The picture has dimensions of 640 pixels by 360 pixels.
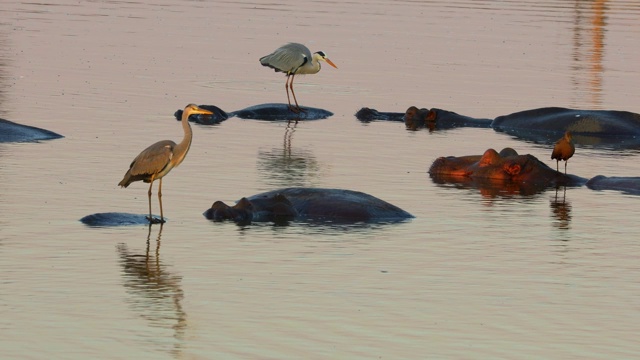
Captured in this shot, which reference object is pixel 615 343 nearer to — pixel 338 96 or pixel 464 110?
pixel 464 110

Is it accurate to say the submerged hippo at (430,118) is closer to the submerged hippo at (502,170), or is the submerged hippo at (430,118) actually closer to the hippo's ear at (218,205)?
the submerged hippo at (502,170)

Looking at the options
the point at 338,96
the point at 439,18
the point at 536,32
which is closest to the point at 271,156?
the point at 338,96

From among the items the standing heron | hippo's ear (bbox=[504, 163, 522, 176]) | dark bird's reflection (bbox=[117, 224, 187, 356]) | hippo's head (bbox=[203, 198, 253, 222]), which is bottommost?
dark bird's reflection (bbox=[117, 224, 187, 356])

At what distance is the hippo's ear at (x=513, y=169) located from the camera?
18359 mm

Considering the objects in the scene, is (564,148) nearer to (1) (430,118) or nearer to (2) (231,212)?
(2) (231,212)

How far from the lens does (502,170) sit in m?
18.5

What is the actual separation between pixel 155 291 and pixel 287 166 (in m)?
7.45

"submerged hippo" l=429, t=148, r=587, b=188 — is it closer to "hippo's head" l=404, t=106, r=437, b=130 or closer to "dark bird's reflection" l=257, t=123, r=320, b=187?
"dark bird's reflection" l=257, t=123, r=320, b=187

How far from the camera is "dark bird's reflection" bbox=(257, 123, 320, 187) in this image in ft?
58.4

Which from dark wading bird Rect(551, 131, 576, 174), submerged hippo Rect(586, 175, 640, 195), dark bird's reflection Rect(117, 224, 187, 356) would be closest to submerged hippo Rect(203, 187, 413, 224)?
dark bird's reflection Rect(117, 224, 187, 356)

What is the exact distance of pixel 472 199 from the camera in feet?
55.6

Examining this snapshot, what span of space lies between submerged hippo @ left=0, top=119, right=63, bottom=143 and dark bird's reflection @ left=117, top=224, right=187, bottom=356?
6.24 meters

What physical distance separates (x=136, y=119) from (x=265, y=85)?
680cm

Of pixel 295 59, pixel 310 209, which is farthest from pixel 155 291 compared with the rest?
pixel 295 59
